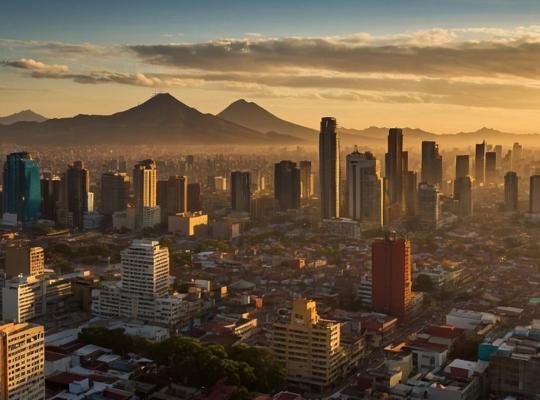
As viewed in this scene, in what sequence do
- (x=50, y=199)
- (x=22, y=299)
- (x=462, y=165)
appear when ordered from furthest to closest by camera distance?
1. (x=462, y=165)
2. (x=50, y=199)
3. (x=22, y=299)

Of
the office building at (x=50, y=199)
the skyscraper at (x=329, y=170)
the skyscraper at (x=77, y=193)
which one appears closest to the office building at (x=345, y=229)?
the skyscraper at (x=329, y=170)

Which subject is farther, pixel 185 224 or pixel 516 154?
pixel 516 154

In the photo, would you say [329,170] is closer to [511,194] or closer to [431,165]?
[511,194]

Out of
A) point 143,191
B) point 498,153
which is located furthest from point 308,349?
point 498,153

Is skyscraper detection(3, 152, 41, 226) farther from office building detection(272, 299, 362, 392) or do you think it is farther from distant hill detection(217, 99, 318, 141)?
distant hill detection(217, 99, 318, 141)

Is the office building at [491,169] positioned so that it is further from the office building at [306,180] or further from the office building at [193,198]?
the office building at [193,198]

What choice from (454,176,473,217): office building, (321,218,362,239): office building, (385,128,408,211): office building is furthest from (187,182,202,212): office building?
(454,176,473,217): office building

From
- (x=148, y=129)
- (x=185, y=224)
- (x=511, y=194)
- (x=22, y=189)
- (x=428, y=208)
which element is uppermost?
(x=148, y=129)

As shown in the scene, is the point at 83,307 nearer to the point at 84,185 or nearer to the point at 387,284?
the point at 387,284
